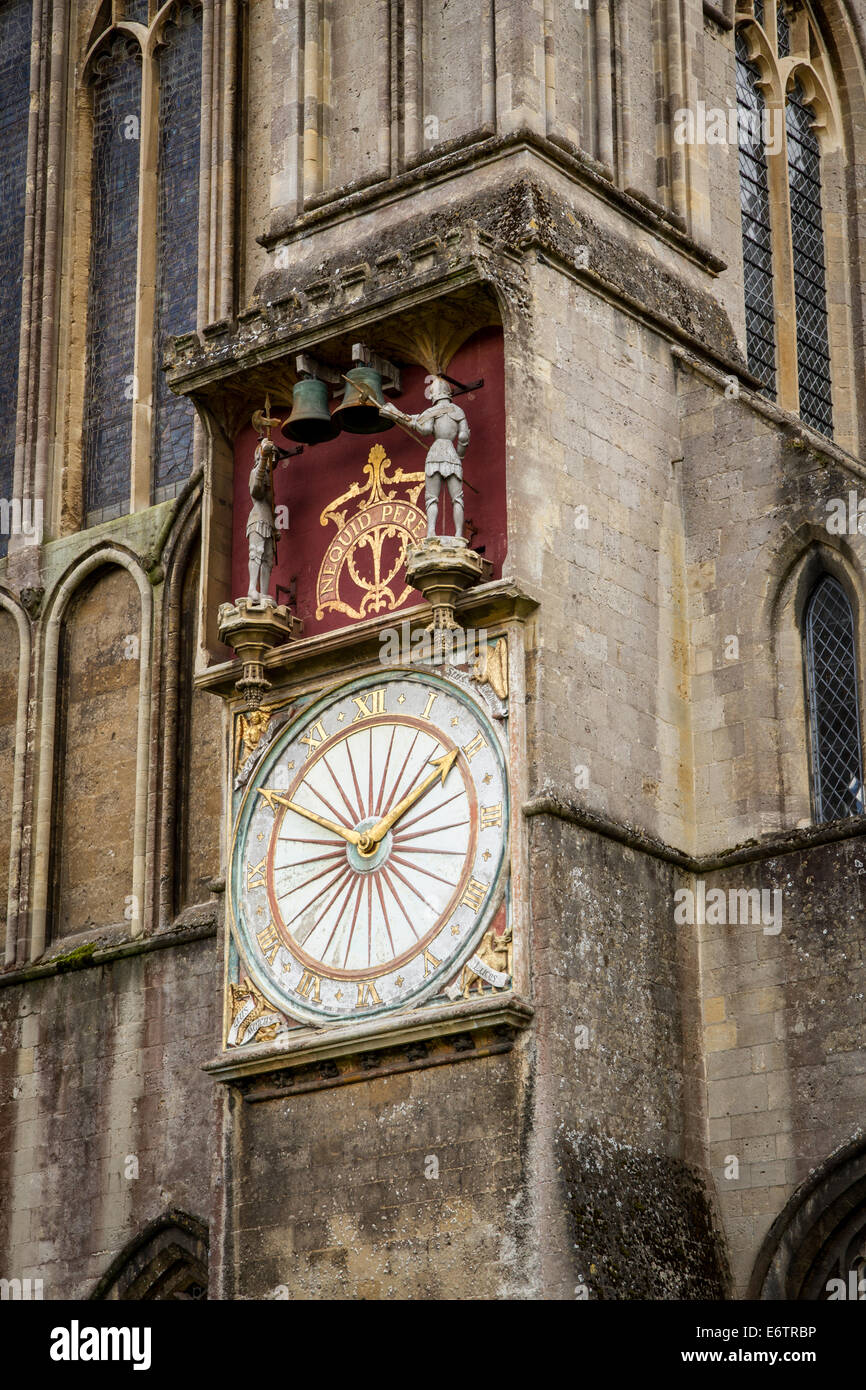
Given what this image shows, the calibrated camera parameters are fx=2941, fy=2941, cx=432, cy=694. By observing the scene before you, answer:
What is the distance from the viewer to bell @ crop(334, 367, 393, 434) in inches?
827

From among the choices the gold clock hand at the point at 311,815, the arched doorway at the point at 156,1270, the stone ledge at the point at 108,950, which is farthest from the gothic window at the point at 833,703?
the arched doorway at the point at 156,1270

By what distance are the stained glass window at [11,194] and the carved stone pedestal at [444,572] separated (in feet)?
27.2

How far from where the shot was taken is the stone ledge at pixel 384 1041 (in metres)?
19.1

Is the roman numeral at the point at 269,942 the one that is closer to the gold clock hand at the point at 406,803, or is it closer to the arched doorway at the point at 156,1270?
the gold clock hand at the point at 406,803

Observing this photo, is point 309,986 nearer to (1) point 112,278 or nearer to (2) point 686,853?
(2) point 686,853

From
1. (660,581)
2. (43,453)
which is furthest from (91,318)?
(660,581)

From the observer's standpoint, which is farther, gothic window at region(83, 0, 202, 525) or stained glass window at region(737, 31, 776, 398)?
gothic window at region(83, 0, 202, 525)

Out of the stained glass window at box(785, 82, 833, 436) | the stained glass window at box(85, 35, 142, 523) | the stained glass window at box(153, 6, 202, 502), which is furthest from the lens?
the stained glass window at box(85, 35, 142, 523)

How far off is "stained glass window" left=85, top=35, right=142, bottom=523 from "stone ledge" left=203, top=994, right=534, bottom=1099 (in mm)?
8021

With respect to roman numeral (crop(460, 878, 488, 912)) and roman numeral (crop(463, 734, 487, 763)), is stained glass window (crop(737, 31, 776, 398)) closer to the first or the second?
roman numeral (crop(463, 734, 487, 763))

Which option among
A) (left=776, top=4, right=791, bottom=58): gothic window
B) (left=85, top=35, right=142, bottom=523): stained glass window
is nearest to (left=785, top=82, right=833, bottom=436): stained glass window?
(left=776, top=4, right=791, bottom=58): gothic window

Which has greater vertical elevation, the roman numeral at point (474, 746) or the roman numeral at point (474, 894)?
the roman numeral at point (474, 746)

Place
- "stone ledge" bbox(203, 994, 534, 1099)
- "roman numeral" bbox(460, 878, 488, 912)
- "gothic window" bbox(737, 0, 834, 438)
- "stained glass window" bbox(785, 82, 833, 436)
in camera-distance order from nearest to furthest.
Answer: "stone ledge" bbox(203, 994, 534, 1099) < "roman numeral" bbox(460, 878, 488, 912) < "gothic window" bbox(737, 0, 834, 438) < "stained glass window" bbox(785, 82, 833, 436)

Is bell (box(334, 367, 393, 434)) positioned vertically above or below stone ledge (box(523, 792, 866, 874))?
above
